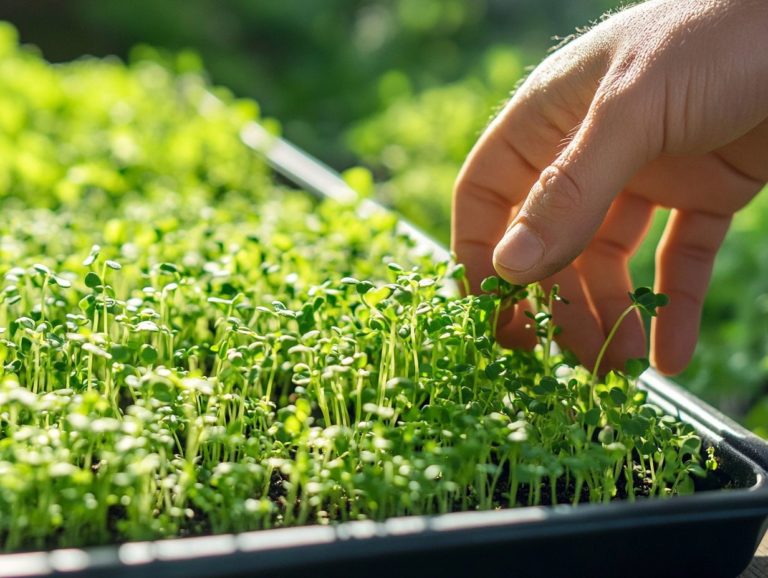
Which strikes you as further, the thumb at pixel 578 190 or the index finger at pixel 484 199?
A: the index finger at pixel 484 199

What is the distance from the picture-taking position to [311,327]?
113cm

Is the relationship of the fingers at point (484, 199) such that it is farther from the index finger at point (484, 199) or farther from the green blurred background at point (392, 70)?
the green blurred background at point (392, 70)

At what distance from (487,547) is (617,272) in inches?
25.9

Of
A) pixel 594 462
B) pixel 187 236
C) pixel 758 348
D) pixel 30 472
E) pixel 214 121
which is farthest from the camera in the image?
pixel 214 121

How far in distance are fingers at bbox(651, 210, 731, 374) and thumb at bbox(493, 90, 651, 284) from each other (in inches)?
14.9

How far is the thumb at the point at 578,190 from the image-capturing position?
94cm

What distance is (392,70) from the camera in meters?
4.33

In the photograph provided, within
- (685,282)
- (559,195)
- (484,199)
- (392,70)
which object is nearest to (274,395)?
(484,199)

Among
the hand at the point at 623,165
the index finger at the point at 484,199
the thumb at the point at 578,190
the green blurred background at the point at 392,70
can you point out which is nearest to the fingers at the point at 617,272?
the hand at the point at 623,165

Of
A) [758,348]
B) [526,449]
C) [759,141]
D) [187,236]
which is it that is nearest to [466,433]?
[526,449]

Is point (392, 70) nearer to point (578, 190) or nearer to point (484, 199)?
point (484, 199)

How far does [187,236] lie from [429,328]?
568 millimetres

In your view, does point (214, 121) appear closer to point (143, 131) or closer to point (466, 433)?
point (143, 131)

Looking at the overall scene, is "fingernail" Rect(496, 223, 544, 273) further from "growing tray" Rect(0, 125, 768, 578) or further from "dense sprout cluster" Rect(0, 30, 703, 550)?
"growing tray" Rect(0, 125, 768, 578)
